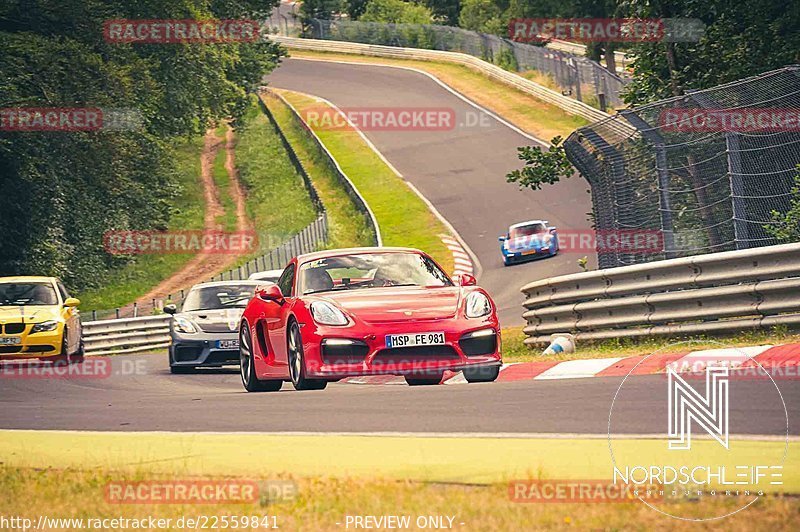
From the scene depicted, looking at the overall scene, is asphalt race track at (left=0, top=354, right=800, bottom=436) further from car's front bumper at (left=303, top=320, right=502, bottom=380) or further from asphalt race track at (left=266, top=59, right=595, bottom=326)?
asphalt race track at (left=266, top=59, right=595, bottom=326)

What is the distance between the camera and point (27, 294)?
2017cm

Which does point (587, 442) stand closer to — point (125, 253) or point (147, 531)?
point (147, 531)

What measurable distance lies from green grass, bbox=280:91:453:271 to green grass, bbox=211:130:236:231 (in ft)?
14.8

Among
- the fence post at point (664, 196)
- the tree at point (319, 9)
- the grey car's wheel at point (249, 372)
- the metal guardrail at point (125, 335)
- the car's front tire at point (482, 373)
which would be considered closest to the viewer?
the car's front tire at point (482, 373)

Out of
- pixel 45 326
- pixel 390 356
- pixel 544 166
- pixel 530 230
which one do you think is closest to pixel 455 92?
pixel 530 230

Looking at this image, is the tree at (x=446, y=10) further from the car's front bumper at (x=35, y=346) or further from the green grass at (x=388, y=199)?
the car's front bumper at (x=35, y=346)

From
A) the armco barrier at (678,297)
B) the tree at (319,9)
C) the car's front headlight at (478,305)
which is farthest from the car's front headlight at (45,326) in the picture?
the tree at (319,9)

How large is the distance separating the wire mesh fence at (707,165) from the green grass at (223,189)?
34.4 m

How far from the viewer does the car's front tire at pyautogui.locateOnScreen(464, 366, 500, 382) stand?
11.8 meters

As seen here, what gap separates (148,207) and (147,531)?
32424mm

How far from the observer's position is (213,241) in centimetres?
4781

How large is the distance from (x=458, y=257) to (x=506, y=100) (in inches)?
905

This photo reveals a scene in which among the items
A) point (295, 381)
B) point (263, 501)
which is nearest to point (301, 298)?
point (295, 381)

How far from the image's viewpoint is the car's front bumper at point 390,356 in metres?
10.9
